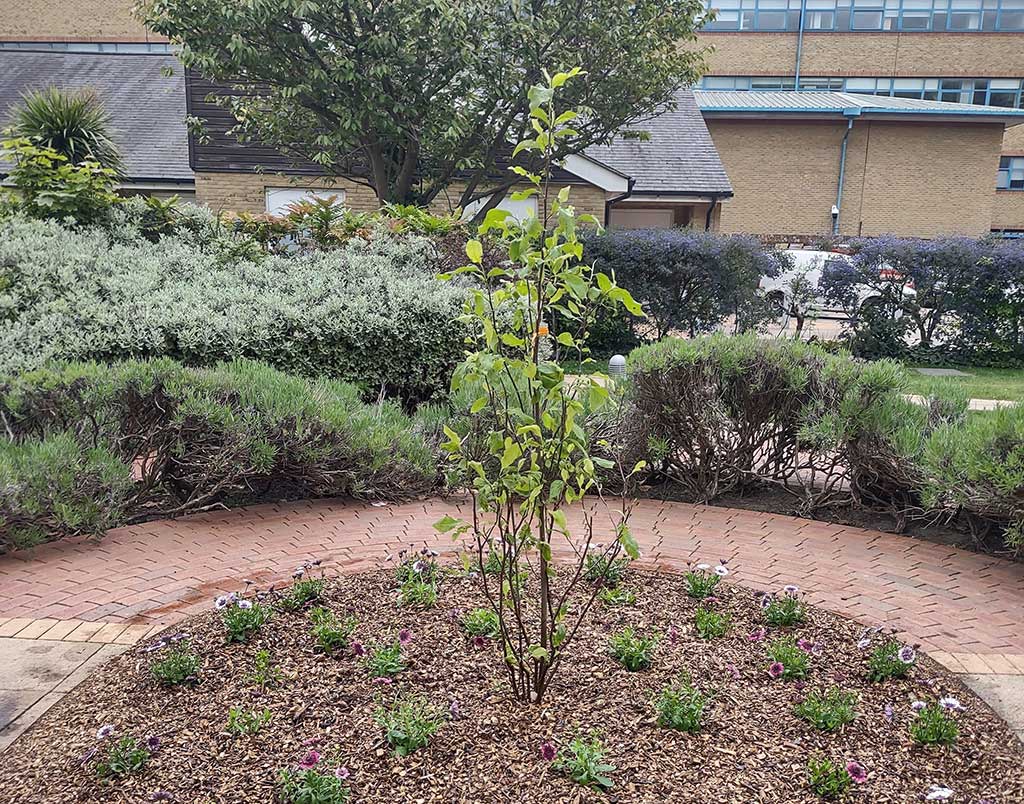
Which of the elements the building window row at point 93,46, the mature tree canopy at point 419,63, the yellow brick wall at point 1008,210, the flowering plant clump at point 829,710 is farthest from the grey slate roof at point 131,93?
the yellow brick wall at point 1008,210

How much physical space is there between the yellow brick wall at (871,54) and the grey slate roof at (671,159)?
62.8 feet

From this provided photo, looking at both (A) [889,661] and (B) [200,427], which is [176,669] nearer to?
(B) [200,427]

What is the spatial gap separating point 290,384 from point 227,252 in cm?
362

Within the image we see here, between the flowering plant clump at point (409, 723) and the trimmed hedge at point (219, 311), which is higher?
the trimmed hedge at point (219, 311)

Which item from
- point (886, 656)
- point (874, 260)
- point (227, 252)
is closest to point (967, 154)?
point (874, 260)

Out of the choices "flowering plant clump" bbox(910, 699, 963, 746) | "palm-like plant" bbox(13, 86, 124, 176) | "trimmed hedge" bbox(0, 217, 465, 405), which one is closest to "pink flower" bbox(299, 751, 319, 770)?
"flowering plant clump" bbox(910, 699, 963, 746)

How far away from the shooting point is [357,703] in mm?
2723

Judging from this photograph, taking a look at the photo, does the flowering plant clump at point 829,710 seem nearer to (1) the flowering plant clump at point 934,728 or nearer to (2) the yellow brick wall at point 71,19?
(1) the flowering plant clump at point 934,728

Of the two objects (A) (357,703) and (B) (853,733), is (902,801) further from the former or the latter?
(A) (357,703)

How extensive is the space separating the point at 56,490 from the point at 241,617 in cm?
159

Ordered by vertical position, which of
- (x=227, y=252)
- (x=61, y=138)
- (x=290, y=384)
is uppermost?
(x=61, y=138)

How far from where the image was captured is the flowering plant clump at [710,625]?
3.22 m

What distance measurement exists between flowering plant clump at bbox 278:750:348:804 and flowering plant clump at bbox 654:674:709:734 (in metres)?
1.02

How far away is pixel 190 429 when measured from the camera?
468cm
